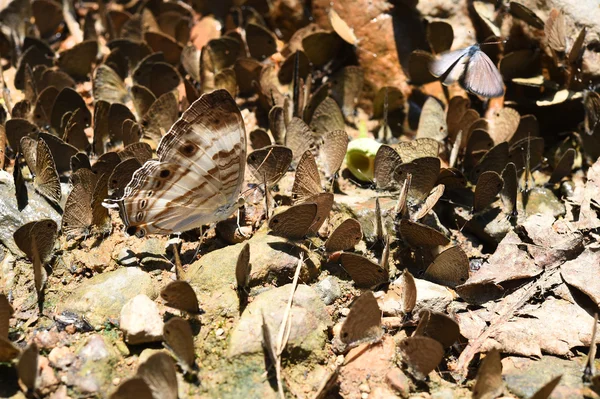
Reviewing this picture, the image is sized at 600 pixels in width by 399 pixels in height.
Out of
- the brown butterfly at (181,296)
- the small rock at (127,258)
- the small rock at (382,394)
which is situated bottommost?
the small rock at (382,394)

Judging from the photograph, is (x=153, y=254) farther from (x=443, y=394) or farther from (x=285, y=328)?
(x=443, y=394)

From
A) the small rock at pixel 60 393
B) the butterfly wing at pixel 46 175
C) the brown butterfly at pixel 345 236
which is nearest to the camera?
the small rock at pixel 60 393

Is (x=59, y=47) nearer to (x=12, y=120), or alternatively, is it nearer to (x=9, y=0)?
(x=9, y=0)

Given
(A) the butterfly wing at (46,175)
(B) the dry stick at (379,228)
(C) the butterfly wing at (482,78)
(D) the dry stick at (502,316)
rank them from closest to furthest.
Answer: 1. (D) the dry stick at (502,316)
2. (B) the dry stick at (379,228)
3. (A) the butterfly wing at (46,175)
4. (C) the butterfly wing at (482,78)

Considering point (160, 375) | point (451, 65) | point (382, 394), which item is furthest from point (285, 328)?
point (451, 65)

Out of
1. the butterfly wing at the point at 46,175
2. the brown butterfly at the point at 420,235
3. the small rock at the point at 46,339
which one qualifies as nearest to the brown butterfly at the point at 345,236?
the brown butterfly at the point at 420,235

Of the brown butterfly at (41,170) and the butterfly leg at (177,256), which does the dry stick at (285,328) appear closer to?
the butterfly leg at (177,256)

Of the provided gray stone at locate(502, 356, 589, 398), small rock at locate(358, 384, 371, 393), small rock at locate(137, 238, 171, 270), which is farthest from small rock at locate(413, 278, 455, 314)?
small rock at locate(137, 238, 171, 270)

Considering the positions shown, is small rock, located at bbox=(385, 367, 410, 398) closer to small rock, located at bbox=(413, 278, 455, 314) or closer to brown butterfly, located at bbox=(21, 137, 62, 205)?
small rock, located at bbox=(413, 278, 455, 314)

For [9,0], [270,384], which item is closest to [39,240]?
[270,384]
